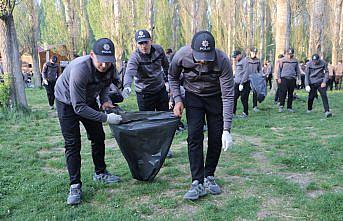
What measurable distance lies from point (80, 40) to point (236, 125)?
15215 mm

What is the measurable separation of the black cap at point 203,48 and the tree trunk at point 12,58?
7.21 metres

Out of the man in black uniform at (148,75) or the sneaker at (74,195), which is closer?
the sneaker at (74,195)

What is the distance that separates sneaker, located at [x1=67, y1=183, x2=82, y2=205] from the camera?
145 inches

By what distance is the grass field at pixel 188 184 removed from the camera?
11.5ft

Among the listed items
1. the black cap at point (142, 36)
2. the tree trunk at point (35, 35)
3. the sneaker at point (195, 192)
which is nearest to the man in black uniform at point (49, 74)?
the black cap at point (142, 36)

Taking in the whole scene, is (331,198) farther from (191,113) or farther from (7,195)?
(7,195)

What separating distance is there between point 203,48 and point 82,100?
128 centimetres

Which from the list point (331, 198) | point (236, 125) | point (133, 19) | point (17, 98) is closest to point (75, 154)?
point (331, 198)

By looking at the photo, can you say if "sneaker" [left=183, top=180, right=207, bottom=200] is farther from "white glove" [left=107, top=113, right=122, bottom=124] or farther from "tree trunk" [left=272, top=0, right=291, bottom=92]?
"tree trunk" [left=272, top=0, right=291, bottom=92]

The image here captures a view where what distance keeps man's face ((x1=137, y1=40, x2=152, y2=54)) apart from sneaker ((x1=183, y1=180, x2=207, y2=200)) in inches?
79.6

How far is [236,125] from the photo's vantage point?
26.7ft

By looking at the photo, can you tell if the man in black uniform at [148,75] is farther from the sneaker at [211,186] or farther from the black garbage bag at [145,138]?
the sneaker at [211,186]

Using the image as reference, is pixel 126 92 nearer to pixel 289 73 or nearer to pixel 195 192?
pixel 195 192

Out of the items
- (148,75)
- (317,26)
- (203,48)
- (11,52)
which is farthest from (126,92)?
(317,26)
